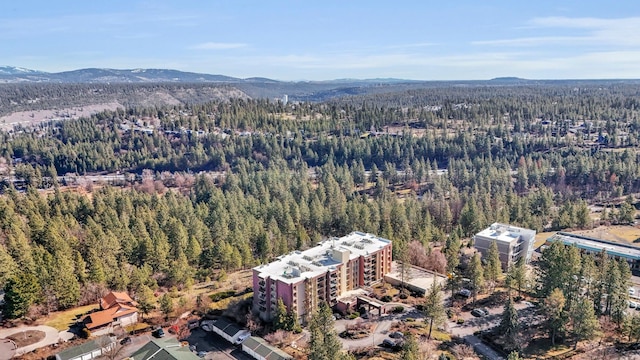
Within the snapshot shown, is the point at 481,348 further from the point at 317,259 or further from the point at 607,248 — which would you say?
the point at 607,248

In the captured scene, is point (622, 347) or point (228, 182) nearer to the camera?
point (622, 347)

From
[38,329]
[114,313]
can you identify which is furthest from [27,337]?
[114,313]

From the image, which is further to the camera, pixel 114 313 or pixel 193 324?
pixel 193 324

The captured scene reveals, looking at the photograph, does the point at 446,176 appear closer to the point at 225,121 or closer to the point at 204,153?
the point at 204,153

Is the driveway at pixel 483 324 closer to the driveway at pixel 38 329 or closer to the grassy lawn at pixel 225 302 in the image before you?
the grassy lawn at pixel 225 302

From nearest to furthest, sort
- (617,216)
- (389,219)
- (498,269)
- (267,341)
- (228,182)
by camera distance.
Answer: (267,341), (498,269), (389,219), (617,216), (228,182)

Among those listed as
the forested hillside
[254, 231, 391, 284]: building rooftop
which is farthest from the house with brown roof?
[254, 231, 391, 284]: building rooftop

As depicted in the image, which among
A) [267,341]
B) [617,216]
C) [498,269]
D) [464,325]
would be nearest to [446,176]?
[617,216]
